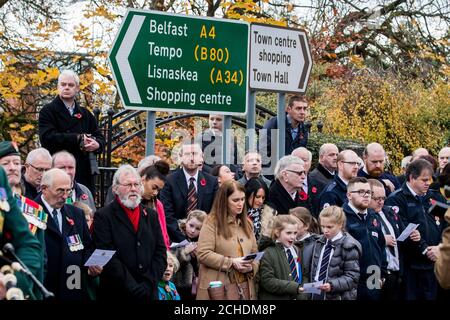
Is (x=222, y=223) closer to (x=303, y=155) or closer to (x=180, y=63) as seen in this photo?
(x=180, y=63)

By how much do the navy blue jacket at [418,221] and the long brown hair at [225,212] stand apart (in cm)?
238

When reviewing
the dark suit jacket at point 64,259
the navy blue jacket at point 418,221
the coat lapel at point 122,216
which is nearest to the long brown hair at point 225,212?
the coat lapel at point 122,216

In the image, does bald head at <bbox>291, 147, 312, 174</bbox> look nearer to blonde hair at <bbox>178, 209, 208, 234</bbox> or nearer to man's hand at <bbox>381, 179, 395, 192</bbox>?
man's hand at <bbox>381, 179, 395, 192</bbox>

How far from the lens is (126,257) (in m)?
8.04

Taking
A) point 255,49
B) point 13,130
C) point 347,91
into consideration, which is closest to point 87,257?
point 255,49

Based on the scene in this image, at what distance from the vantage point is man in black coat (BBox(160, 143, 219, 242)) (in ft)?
31.7

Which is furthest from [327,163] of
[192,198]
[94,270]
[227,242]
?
[94,270]

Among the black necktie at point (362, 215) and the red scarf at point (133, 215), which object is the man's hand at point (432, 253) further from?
the red scarf at point (133, 215)

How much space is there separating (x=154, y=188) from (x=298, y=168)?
165 centimetres

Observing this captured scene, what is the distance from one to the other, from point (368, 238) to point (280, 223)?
3.99 ft

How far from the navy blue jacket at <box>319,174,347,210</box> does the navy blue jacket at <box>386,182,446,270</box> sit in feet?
2.17

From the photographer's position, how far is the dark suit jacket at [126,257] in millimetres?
7941
